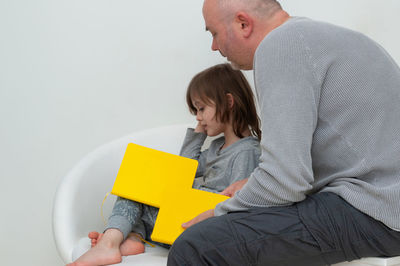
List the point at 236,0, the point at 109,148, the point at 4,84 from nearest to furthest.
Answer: the point at 236,0, the point at 109,148, the point at 4,84

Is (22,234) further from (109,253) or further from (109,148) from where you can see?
(109,253)

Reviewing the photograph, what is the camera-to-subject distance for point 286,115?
84 cm

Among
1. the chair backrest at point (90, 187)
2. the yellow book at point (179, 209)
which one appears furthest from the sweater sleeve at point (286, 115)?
the chair backrest at point (90, 187)

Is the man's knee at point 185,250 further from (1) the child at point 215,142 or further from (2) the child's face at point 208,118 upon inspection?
(2) the child's face at point 208,118

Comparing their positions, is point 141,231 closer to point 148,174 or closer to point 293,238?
point 148,174

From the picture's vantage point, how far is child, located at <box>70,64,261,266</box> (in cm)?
134

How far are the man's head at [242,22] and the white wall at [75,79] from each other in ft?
2.06

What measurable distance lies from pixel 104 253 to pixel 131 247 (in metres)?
0.12

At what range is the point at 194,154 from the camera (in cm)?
158

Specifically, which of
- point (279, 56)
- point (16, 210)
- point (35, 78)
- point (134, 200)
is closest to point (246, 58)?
point (279, 56)

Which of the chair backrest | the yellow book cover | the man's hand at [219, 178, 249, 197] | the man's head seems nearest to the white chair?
the chair backrest

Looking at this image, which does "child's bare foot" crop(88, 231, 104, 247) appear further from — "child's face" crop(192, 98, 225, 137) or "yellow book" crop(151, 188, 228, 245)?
"child's face" crop(192, 98, 225, 137)

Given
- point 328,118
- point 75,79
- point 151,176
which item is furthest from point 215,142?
point 328,118

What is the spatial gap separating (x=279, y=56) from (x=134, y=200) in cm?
68
